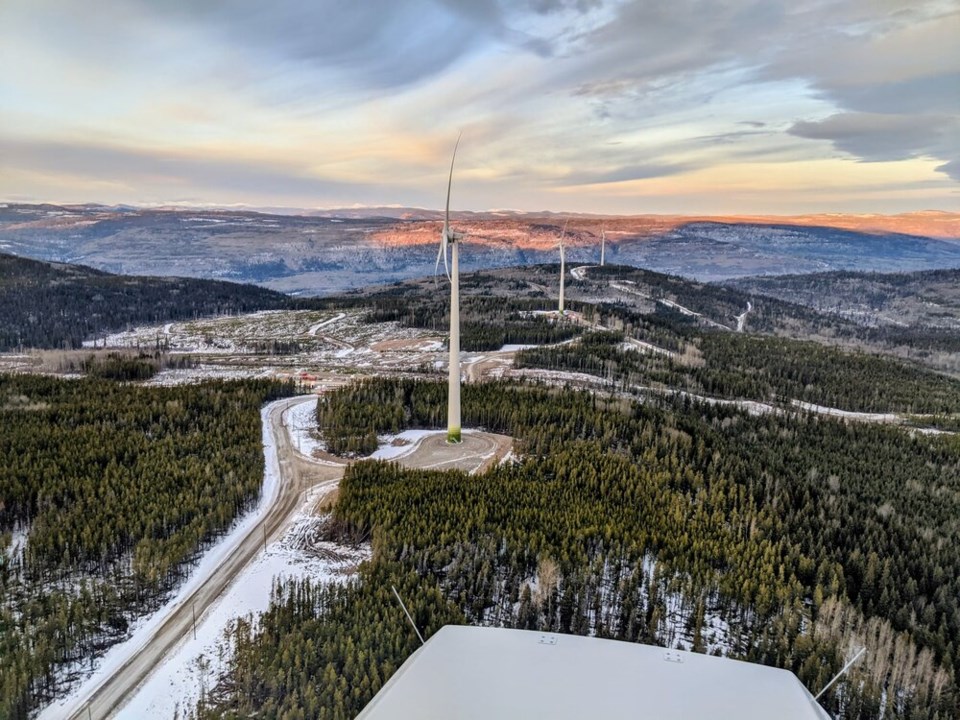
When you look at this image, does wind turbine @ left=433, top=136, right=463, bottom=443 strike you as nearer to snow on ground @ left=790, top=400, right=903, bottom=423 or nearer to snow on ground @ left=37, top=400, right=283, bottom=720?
snow on ground @ left=37, top=400, right=283, bottom=720

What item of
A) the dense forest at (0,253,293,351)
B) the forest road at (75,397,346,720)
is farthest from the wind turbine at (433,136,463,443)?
the dense forest at (0,253,293,351)

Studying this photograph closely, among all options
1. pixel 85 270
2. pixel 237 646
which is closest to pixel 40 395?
pixel 237 646

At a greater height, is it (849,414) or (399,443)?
(399,443)

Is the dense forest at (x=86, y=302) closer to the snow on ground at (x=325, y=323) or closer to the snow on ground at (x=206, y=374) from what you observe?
the snow on ground at (x=325, y=323)

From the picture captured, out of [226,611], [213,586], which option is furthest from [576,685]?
[213,586]

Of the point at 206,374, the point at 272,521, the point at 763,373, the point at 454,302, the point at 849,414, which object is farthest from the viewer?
the point at 763,373

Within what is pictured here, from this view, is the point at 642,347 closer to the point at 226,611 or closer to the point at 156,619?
the point at 226,611
